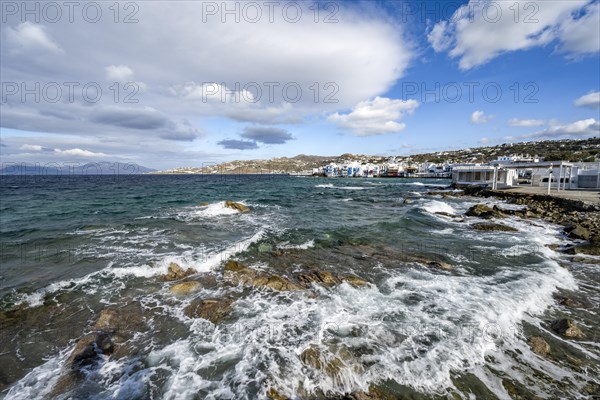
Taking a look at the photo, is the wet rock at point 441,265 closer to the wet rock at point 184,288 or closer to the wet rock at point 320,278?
the wet rock at point 320,278

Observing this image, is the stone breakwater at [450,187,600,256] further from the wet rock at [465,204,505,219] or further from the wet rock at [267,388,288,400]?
the wet rock at [267,388,288,400]

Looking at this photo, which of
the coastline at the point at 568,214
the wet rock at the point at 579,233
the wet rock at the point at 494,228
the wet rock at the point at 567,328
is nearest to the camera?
the wet rock at the point at 567,328

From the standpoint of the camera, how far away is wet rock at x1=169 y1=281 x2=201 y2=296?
8867mm

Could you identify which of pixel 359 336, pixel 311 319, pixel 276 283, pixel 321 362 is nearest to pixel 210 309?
pixel 276 283

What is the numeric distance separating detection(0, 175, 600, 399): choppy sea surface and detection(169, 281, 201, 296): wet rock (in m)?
Answer: 0.27

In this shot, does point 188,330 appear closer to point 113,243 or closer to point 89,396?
point 89,396

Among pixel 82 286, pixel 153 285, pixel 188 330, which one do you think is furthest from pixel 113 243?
pixel 188 330

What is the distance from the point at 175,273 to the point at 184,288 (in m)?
1.67

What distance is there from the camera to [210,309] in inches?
304

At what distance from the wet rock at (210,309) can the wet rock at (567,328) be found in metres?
8.50

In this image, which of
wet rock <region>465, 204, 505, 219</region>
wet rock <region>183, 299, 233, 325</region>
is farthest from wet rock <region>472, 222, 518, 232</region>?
wet rock <region>183, 299, 233, 325</region>

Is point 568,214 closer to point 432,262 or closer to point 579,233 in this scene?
point 579,233

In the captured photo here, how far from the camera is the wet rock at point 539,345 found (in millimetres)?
5827

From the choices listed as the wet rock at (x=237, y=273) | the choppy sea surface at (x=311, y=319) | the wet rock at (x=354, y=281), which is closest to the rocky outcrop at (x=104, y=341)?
the choppy sea surface at (x=311, y=319)
